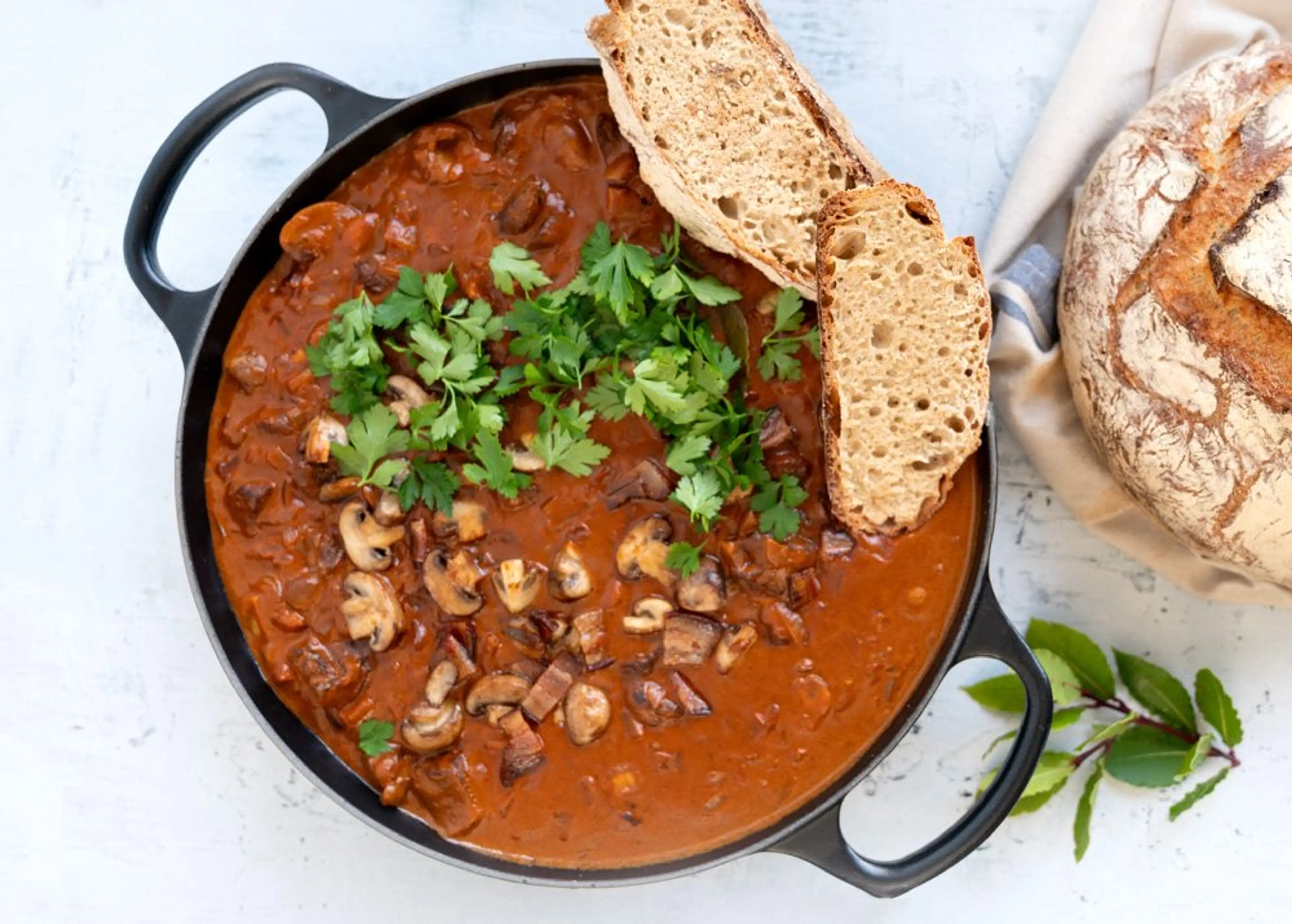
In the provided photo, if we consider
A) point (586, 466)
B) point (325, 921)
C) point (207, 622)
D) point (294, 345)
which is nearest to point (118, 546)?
point (207, 622)

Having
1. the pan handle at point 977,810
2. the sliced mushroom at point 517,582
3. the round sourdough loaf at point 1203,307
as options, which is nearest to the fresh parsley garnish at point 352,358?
the sliced mushroom at point 517,582

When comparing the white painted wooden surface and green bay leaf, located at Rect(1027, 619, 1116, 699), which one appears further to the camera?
the white painted wooden surface

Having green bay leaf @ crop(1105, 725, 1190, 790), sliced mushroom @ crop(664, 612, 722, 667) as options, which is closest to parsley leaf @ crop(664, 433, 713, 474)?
sliced mushroom @ crop(664, 612, 722, 667)

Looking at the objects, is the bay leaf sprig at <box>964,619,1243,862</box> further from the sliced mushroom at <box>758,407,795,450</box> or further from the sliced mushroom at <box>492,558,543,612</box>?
the sliced mushroom at <box>492,558,543,612</box>

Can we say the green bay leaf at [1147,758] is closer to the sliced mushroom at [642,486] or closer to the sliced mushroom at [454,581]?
the sliced mushroom at [642,486]

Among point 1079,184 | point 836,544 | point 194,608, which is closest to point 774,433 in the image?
point 836,544

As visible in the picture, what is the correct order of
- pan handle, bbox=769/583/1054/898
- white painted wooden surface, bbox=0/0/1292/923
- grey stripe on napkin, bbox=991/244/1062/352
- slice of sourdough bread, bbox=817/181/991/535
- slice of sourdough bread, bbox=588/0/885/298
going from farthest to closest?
white painted wooden surface, bbox=0/0/1292/923 < grey stripe on napkin, bbox=991/244/1062/352 < pan handle, bbox=769/583/1054/898 < slice of sourdough bread, bbox=588/0/885/298 < slice of sourdough bread, bbox=817/181/991/535

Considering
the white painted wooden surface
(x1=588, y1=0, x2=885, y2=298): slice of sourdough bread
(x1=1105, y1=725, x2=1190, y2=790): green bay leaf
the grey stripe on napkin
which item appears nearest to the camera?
(x1=588, y1=0, x2=885, y2=298): slice of sourdough bread
